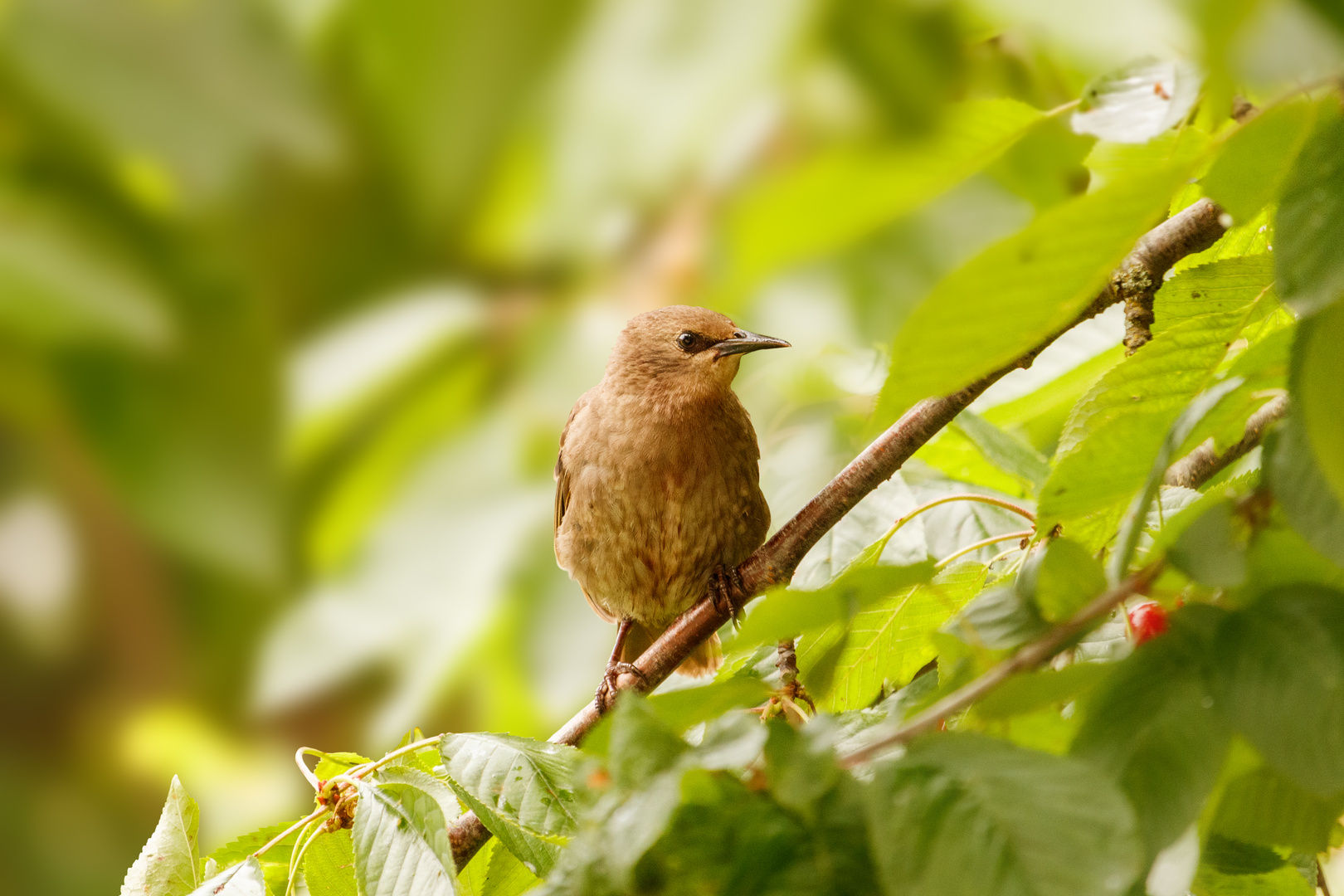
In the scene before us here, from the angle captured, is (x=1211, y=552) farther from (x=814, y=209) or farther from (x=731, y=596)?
(x=731, y=596)

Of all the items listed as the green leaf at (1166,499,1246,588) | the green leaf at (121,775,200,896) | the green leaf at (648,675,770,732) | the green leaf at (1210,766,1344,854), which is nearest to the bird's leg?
the green leaf at (121,775,200,896)

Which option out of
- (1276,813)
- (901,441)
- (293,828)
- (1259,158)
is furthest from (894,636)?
(293,828)

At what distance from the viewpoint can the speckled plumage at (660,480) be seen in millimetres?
3713

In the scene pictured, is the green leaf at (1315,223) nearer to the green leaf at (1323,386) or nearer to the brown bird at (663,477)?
the green leaf at (1323,386)

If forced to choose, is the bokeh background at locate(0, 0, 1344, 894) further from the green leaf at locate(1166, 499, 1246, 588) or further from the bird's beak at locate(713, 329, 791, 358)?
the bird's beak at locate(713, 329, 791, 358)

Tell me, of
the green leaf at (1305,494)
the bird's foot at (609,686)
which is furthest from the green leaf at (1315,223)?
the bird's foot at (609,686)

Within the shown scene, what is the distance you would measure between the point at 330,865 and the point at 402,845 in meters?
0.39

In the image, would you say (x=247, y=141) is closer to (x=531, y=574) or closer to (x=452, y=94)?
(x=452, y=94)

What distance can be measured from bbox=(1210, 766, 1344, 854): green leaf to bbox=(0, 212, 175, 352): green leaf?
118 cm

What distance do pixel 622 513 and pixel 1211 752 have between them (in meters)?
2.82

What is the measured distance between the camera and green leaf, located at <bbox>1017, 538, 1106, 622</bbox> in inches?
46.0

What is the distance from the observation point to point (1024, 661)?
112 centimetres

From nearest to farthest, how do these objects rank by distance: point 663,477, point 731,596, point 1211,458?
point 1211,458, point 731,596, point 663,477

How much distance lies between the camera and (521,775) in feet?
5.67
